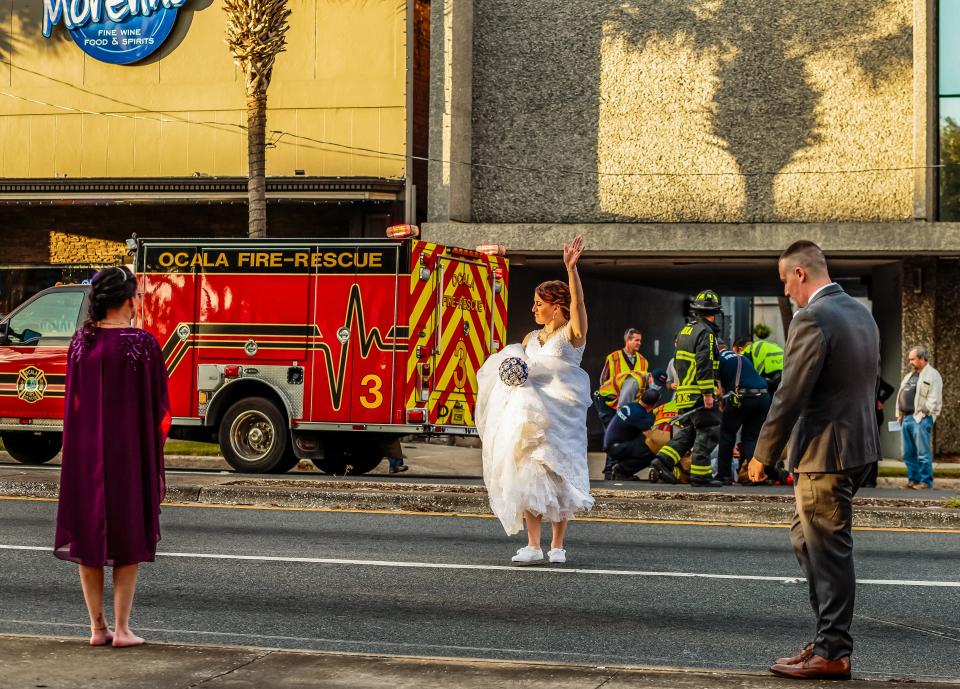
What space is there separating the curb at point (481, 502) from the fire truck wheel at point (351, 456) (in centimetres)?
292

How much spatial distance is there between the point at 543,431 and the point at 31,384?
8.78 metres

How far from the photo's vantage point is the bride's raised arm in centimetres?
873

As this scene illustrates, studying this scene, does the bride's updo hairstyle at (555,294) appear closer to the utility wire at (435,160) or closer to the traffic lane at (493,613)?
the traffic lane at (493,613)

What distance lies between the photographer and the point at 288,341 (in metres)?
15.7

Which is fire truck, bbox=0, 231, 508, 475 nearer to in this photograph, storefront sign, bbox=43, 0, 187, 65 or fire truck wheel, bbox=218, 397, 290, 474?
fire truck wheel, bbox=218, 397, 290, 474

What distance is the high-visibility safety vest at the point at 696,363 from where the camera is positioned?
49.5 feet

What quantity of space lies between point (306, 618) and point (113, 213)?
779 inches

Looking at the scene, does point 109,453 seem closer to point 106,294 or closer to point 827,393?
point 106,294

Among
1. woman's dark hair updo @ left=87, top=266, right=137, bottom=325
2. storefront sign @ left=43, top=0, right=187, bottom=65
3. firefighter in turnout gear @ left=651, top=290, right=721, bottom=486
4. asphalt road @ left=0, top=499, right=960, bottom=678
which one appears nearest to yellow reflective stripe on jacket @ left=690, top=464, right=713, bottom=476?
firefighter in turnout gear @ left=651, top=290, right=721, bottom=486

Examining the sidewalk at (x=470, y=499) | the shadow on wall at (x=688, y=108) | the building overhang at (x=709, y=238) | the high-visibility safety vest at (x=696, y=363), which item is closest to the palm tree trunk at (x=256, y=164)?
the building overhang at (x=709, y=238)

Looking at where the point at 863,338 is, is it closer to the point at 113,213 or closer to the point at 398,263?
the point at 398,263

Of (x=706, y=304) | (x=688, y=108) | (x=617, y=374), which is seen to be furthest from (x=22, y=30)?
(x=706, y=304)

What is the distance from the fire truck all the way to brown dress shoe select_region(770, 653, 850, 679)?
990 centimetres

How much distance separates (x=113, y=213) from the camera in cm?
2597
